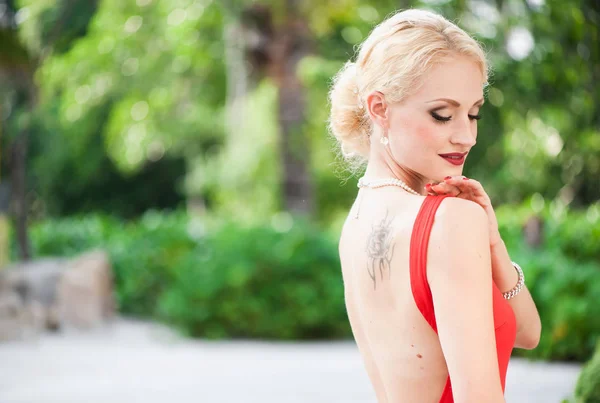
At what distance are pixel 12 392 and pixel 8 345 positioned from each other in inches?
120

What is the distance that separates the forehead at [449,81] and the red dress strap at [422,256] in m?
0.22

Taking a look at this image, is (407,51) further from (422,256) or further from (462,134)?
(422,256)

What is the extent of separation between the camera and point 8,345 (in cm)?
1026

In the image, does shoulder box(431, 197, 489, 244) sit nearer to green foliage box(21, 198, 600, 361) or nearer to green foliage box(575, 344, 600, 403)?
green foliage box(575, 344, 600, 403)

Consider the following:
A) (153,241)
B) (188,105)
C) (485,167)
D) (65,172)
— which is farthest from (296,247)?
(65,172)

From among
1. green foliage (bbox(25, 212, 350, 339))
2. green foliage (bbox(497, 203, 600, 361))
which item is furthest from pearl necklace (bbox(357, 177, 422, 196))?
green foliage (bbox(25, 212, 350, 339))

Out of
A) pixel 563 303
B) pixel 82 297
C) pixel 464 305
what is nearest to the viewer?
pixel 464 305

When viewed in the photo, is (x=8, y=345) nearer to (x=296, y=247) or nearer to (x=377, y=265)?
(x=296, y=247)

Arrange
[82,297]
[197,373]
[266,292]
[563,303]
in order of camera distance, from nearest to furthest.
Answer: [563,303] < [197,373] < [266,292] < [82,297]

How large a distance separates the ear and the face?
12 millimetres

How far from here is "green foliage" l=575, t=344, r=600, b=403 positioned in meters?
3.40

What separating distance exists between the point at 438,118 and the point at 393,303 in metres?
0.39

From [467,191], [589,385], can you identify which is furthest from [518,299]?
[589,385]

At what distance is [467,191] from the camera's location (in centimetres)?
162
